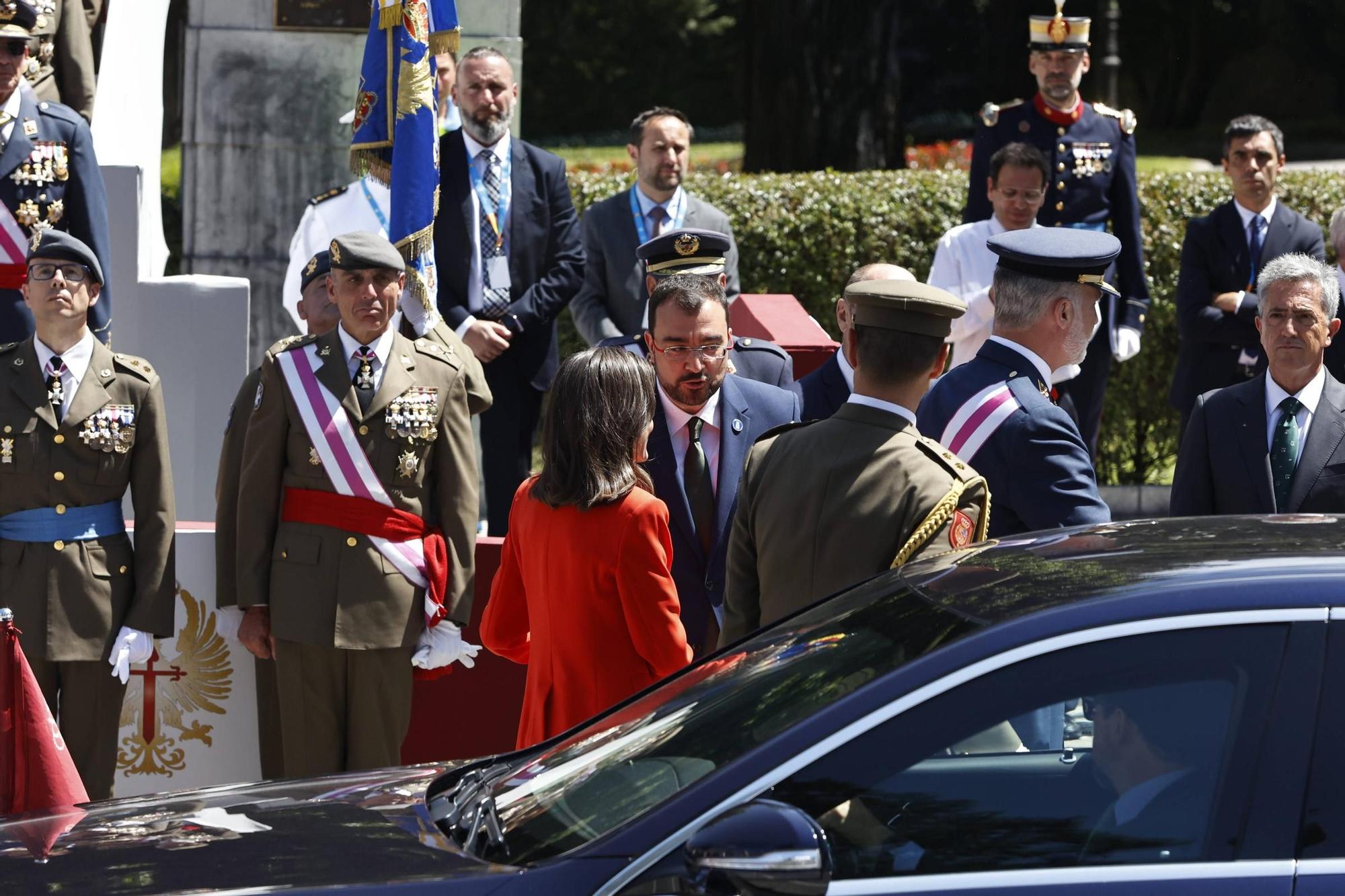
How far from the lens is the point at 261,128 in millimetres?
8859

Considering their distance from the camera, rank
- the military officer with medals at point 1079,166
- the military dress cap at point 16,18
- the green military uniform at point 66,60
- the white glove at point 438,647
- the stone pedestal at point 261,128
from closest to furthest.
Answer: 1. the white glove at point 438,647
2. the military dress cap at point 16,18
3. the green military uniform at point 66,60
4. the military officer with medals at point 1079,166
5. the stone pedestal at point 261,128

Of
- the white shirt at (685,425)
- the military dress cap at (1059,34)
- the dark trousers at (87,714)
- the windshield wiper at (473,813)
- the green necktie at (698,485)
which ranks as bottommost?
the dark trousers at (87,714)

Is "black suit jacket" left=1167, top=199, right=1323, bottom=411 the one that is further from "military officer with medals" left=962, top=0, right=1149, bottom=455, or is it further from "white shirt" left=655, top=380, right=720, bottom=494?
"white shirt" left=655, top=380, right=720, bottom=494

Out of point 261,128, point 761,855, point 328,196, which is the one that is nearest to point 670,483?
point 761,855

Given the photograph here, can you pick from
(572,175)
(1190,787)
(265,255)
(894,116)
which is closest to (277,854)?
(1190,787)

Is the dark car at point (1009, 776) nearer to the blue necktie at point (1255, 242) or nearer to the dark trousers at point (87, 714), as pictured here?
the dark trousers at point (87, 714)

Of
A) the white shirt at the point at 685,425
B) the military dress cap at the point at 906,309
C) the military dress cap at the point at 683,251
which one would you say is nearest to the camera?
the military dress cap at the point at 906,309

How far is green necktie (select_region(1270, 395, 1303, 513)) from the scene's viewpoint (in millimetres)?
5250

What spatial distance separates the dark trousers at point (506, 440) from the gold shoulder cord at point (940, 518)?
404cm

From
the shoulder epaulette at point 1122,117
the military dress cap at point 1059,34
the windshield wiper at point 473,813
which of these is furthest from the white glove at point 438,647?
the shoulder epaulette at point 1122,117

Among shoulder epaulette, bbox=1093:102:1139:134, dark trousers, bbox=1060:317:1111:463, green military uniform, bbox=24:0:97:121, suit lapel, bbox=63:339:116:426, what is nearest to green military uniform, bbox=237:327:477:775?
suit lapel, bbox=63:339:116:426

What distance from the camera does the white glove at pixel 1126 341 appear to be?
8172 millimetres

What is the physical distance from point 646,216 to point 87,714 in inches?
132

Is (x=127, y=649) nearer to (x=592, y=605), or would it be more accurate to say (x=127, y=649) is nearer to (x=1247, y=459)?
(x=592, y=605)
